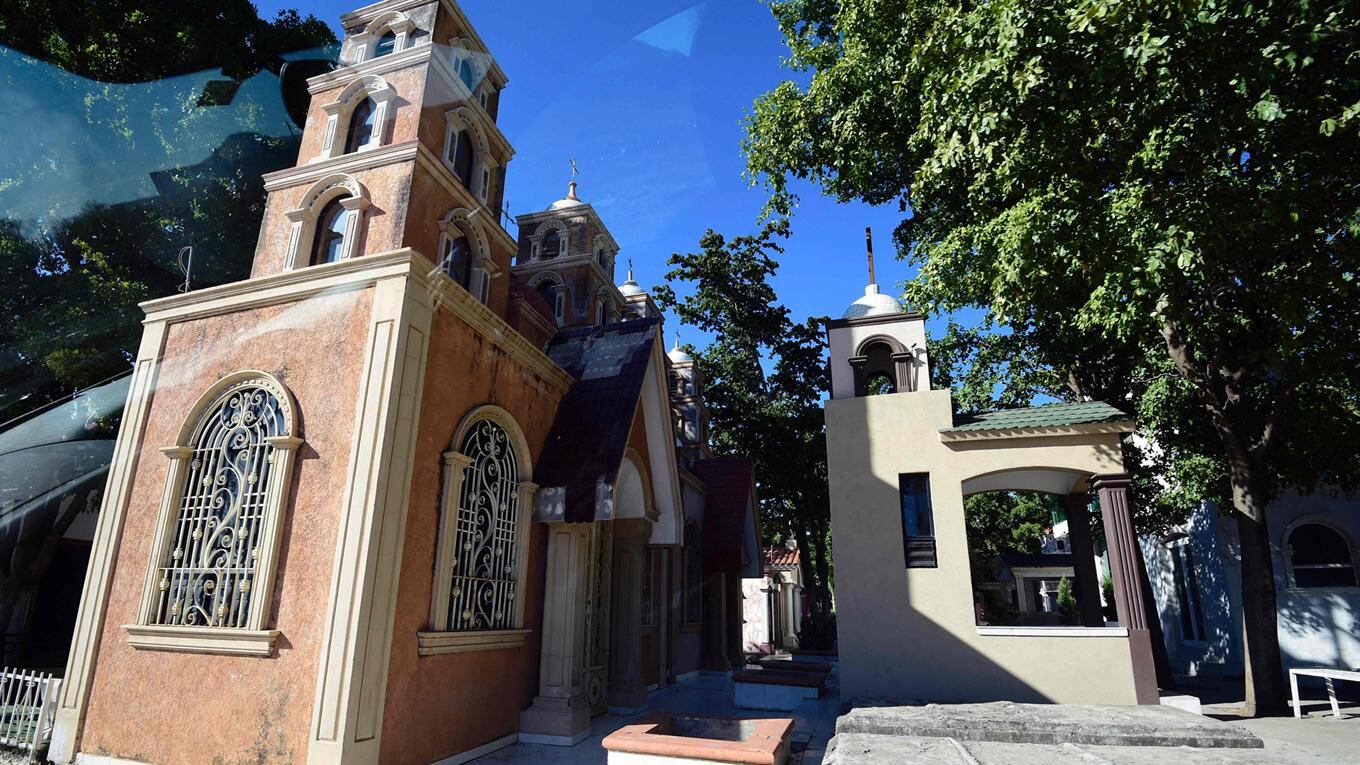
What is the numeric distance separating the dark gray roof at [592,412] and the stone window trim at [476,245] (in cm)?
187

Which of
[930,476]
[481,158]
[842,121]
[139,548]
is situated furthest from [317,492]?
[842,121]

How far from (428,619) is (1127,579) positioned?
376 inches

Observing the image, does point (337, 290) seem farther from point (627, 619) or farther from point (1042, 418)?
point (1042, 418)

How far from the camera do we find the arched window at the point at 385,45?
10.5 m

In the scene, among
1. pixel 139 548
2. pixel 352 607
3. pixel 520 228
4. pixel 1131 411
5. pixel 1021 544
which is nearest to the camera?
pixel 352 607

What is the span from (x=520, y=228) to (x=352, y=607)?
15.6 m

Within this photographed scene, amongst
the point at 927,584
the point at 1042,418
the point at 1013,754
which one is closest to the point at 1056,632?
the point at 927,584

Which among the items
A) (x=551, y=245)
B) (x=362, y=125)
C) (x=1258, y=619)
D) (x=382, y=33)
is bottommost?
(x=1258, y=619)

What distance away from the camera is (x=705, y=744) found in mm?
5930

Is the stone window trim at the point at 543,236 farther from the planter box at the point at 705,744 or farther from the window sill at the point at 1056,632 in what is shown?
the planter box at the point at 705,744

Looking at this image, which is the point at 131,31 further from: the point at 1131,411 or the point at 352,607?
the point at 1131,411

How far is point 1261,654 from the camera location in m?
10.9

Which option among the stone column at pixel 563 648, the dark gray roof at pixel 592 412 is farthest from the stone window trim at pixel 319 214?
the stone column at pixel 563 648

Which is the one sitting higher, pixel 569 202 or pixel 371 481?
pixel 569 202
